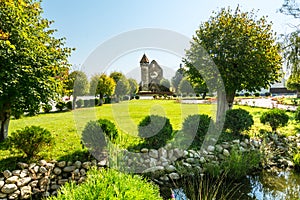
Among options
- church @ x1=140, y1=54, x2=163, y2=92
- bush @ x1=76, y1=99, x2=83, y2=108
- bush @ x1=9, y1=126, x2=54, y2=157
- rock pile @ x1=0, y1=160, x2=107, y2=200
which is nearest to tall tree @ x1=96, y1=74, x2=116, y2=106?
bush @ x1=76, y1=99, x2=83, y2=108

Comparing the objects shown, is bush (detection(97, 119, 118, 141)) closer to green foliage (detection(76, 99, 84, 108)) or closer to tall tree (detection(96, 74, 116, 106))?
green foliage (detection(76, 99, 84, 108))

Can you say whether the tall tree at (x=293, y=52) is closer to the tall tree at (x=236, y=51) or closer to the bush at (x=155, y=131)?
the tall tree at (x=236, y=51)

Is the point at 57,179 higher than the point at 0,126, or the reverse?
the point at 0,126

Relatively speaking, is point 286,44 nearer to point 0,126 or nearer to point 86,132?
point 86,132

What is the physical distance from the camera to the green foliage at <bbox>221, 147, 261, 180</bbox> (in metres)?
5.07

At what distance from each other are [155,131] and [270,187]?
2920mm

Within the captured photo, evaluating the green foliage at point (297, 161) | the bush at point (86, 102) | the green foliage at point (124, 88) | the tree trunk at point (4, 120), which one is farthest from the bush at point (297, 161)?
the green foliage at point (124, 88)

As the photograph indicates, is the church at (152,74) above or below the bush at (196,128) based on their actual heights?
above

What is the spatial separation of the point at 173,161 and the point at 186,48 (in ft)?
16.5

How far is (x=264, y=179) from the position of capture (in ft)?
17.1

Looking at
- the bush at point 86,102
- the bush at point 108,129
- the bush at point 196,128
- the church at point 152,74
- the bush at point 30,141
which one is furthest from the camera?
the bush at point 86,102

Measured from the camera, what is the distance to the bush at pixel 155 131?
6.02 m

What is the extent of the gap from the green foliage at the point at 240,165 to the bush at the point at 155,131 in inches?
64.0

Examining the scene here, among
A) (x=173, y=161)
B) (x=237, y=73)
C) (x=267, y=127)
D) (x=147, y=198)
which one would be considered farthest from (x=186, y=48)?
(x=147, y=198)
